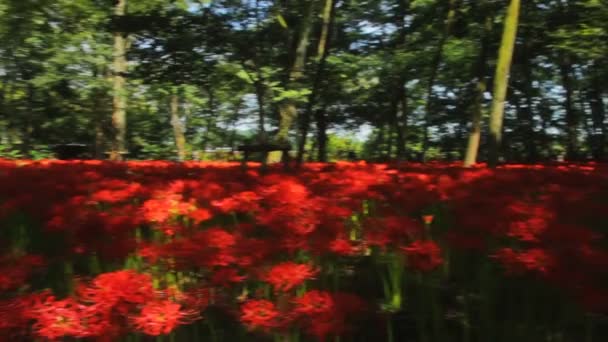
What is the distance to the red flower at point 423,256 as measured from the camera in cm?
276

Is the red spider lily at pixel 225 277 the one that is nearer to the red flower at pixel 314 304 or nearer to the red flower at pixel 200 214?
the red flower at pixel 314 304

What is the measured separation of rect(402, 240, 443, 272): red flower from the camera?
2756 mm

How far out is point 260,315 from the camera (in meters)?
2.32

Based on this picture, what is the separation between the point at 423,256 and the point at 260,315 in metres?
0.90

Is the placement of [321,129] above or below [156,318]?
above

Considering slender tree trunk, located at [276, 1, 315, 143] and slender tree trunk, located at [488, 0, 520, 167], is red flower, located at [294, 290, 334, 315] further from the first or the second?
slender tree trunk, located at [276, 1, 315, 143]

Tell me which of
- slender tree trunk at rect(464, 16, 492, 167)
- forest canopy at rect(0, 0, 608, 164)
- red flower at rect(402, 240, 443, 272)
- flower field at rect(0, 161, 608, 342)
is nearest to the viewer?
flower field at rect(0, 161, 608, 342)

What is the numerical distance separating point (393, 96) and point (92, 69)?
A: 14882mm

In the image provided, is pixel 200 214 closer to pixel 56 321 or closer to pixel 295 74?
pixel 56 321

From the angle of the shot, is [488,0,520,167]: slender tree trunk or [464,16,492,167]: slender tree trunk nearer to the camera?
[488,0,520,167]: slender tree trunk

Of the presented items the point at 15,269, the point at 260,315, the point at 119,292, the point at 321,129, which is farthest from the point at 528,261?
the point at 321,129

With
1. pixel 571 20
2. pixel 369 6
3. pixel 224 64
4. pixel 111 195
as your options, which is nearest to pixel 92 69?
pixel 369 6

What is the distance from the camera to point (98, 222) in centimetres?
310

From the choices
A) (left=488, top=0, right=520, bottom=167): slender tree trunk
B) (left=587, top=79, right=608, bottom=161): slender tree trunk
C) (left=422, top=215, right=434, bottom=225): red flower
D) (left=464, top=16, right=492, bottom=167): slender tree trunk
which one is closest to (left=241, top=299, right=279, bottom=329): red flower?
(left=422, top=215, right=434, bottom=225): red flower
